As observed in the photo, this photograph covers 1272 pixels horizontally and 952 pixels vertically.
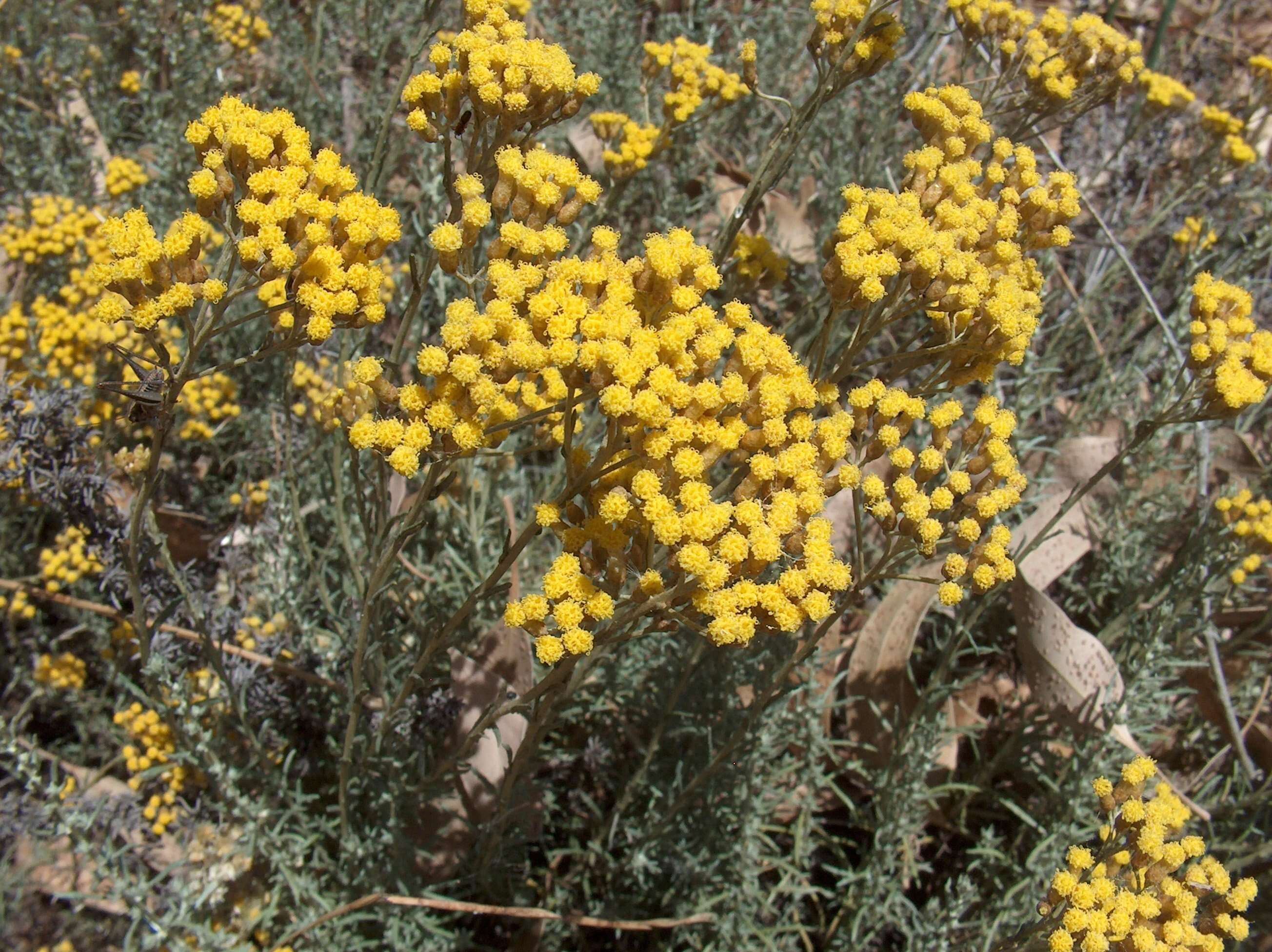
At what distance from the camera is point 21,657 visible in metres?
3.61

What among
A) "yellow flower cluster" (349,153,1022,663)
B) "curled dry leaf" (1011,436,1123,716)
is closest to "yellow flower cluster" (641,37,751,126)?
"yellow flower cluster" (349,153,1022,663)

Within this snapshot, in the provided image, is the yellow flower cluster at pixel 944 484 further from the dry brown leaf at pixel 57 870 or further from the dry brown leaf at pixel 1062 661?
the dry brown leaf at pixel 57 870

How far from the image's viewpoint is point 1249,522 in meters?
3.01

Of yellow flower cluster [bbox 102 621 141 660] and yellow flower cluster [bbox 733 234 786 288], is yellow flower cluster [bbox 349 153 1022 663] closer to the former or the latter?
yellow flower cluster [bbox 733 234 786 288]

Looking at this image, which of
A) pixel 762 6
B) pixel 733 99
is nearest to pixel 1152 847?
pixel 733 99

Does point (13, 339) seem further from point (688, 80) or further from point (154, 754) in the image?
point (688, 80)

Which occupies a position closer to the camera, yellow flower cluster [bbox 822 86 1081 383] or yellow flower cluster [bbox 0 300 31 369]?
yellow flower cluster [bbox 822 86 1081 383]

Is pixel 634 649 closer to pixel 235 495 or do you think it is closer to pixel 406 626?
pixel 406 626

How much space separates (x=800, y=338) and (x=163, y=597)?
83.3 inches

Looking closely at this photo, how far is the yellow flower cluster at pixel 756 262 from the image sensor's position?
2949 millimetres

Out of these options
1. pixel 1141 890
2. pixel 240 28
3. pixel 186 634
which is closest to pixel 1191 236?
pixel 1141 890

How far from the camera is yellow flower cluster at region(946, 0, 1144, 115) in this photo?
2771 millimetres

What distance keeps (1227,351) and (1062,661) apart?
3.61ft

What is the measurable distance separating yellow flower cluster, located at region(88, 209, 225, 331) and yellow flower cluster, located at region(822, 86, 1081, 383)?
1.35 m
